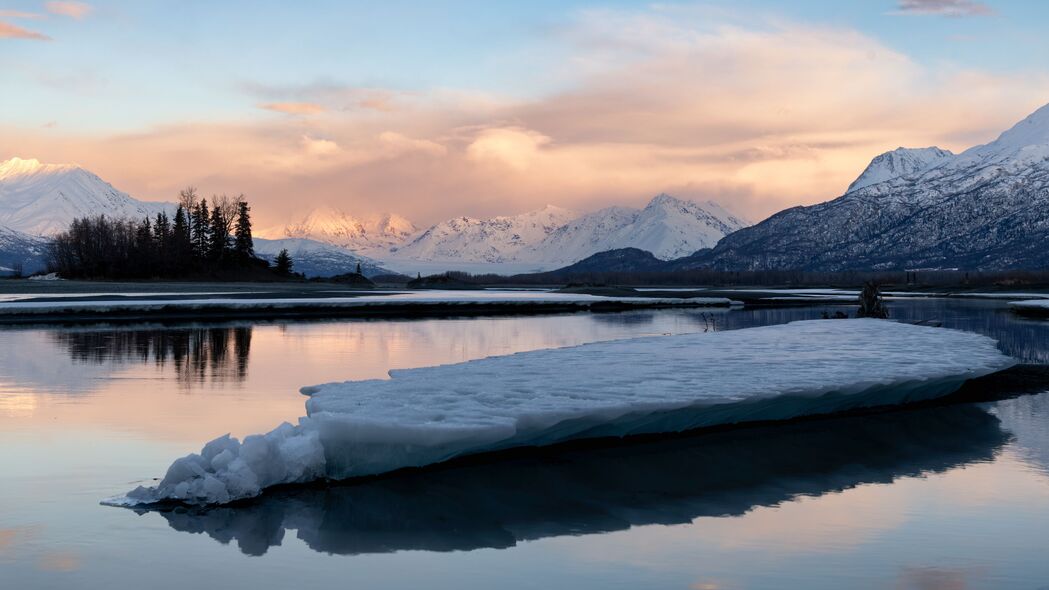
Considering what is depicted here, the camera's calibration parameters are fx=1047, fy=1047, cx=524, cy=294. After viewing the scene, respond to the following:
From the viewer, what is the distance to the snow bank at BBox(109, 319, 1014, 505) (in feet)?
51.2

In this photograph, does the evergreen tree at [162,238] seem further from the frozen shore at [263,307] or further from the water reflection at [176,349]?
the water reflection at [176,349]

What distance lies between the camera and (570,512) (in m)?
14.9

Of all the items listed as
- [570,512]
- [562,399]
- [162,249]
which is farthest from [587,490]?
[162,249]

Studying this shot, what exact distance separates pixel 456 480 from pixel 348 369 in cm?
1638

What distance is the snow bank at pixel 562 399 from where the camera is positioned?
51.2ft

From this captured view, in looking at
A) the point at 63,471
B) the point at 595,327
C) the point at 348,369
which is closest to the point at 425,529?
the point at 63,471

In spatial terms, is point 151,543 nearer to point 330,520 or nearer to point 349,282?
point 330,520

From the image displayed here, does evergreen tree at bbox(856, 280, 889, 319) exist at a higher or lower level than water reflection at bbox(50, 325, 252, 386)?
higher

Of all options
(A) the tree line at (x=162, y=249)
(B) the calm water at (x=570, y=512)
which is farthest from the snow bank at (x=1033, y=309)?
(A) the tree line at (x=162, y=249)

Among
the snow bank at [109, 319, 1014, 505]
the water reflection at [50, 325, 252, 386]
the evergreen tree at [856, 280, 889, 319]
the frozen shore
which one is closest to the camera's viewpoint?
the snow bank at [109, 319, 1014, 505]

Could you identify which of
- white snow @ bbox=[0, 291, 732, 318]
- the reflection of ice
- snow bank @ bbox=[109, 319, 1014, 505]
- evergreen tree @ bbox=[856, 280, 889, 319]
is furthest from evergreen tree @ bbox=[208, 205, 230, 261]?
the reflection of ice

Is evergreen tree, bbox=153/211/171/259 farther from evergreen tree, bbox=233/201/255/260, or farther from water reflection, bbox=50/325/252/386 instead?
water reflection, bbox=50/325/252/386

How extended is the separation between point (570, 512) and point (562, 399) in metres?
4.28

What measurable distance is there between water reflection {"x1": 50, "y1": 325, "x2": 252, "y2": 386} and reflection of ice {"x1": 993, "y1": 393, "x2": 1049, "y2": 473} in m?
19.9
